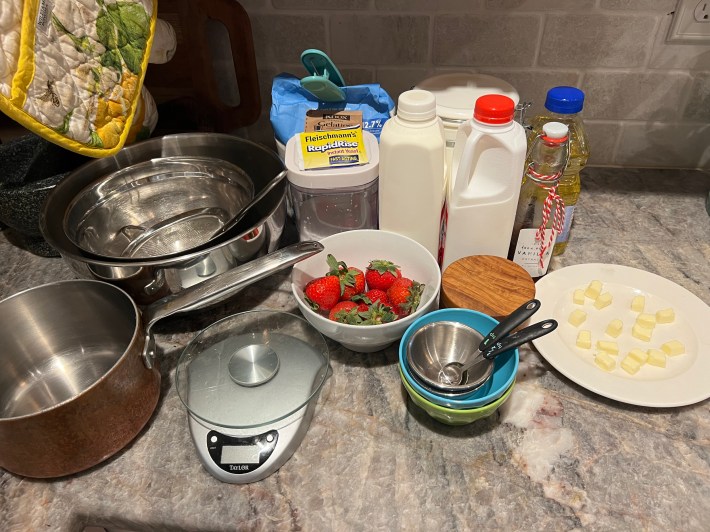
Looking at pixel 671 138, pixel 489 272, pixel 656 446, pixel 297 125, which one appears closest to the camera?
pixel 656 446

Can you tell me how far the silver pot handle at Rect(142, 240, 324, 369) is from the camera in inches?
25.3

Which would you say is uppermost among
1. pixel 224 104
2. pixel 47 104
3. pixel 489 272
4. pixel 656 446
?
pixel 47 104

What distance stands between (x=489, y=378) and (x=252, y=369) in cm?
30

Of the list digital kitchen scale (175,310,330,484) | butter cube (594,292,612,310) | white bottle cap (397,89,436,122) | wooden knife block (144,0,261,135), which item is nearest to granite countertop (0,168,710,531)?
digital kitchen scale (175,310,330,484)

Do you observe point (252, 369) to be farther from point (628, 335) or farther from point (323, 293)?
point (628, 335)

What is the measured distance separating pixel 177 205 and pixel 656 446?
78 centimetres

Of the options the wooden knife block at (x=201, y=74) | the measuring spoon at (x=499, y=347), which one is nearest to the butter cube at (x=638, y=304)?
the measuring spoon at (x=499, y=347)

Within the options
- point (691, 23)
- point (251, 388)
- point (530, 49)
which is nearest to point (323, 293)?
point (251, 388)

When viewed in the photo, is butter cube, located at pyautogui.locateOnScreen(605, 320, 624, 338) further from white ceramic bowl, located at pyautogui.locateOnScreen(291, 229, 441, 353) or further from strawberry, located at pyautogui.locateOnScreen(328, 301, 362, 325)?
strawberry, located at pyautogui.locateOnScreen(328, 301, 362, 325)

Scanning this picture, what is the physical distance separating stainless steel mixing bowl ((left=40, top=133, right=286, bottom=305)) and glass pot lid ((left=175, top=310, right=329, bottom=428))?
9 cm

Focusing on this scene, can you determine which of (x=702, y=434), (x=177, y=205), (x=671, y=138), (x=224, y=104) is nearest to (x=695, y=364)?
(x=702, y=434)

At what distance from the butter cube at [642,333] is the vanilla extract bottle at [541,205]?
0.16 metres

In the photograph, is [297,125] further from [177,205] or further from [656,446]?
[656,446]

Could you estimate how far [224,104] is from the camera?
102cm
